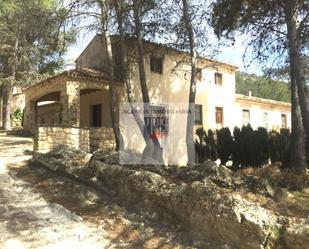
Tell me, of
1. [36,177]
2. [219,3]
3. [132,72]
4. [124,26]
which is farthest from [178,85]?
[36,177]

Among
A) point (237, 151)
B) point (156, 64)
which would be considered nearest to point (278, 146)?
point (237, 151)

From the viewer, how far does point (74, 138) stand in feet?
46.9

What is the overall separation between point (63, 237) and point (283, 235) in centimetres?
326

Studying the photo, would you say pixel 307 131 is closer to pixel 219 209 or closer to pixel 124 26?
pixel 219 209

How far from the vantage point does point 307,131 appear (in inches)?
421

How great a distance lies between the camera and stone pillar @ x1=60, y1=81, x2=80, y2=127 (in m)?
15.7

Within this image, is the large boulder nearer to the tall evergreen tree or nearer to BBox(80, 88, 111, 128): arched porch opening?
BBox(80, 88, 111, 128): arched porch opening

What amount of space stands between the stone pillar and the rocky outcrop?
6117mm

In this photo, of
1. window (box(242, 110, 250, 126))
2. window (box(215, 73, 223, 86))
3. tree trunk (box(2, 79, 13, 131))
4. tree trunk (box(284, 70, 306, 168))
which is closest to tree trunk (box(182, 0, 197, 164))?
tree trunk (box(284, 70, 306, 168))

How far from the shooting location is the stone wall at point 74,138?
1294 cm

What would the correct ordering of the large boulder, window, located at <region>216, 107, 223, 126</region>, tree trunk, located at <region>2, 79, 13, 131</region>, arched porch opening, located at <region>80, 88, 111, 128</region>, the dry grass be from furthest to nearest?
tree trunk, located at <region>2, 79, 13, 131</region>, window, located at <region>216, 107, 223, 126</region>, arched porch opening, located at <region>80, 88, 111, 128</region>, the large boulder, the dry grass

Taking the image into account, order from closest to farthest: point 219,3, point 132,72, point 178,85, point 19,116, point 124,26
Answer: point 219,3, point 124,26, point 132,72, point 178,85, point 19,116

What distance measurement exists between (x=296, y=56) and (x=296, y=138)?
83.7 inches

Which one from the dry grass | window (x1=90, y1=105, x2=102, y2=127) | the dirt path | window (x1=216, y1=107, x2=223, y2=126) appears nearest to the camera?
the dirt path
